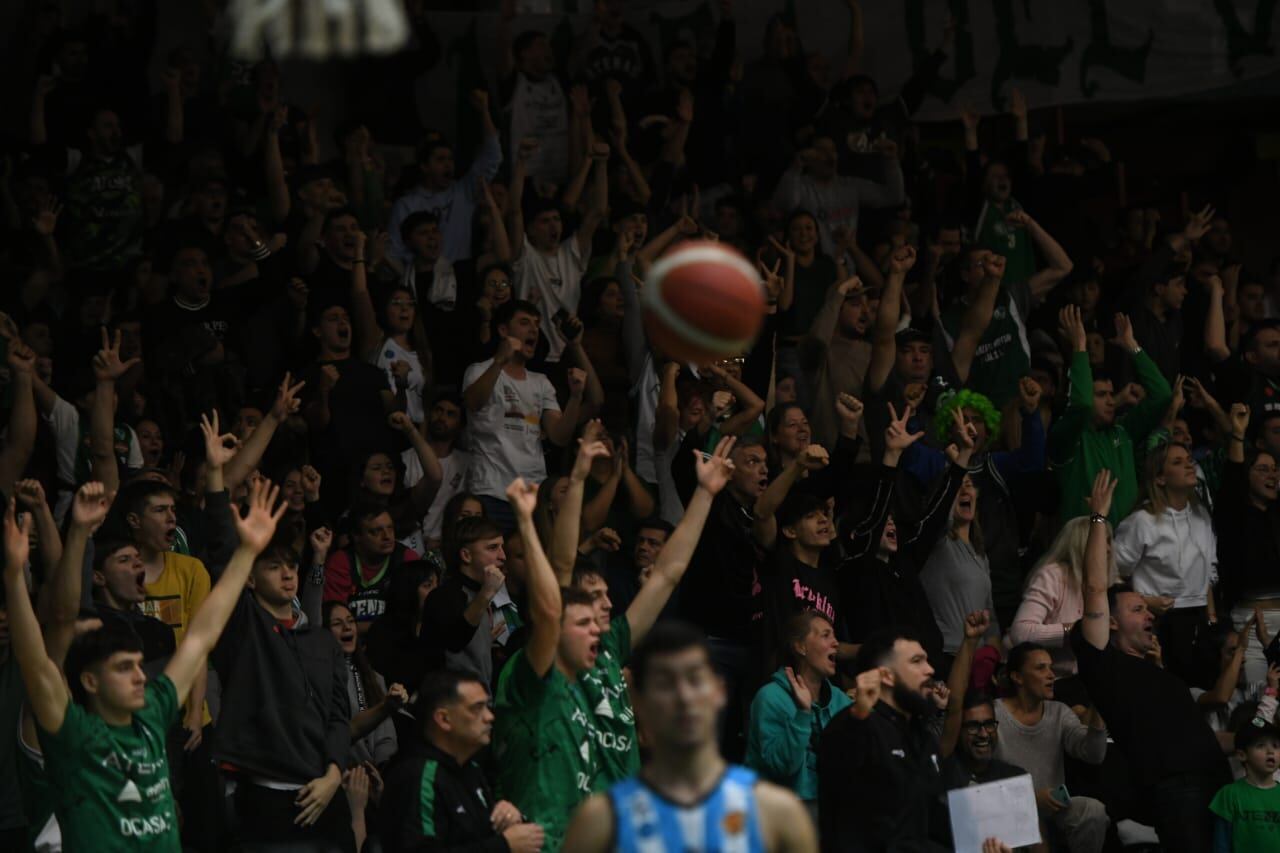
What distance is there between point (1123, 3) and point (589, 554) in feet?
29.2

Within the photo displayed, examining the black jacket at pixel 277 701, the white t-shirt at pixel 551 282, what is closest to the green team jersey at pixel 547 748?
the black jacket at pixel 277 701

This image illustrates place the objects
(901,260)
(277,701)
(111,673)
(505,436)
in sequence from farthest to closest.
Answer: (901,260)
(505,436)
(277,701)
(111,673)

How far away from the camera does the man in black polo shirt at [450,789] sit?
7.08 m

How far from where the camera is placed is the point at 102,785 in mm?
6738

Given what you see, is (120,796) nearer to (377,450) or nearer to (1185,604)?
(377,450)

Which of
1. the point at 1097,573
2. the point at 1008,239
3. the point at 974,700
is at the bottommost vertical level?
the point at 974,700

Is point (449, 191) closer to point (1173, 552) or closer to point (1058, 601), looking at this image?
point (1058, 601)

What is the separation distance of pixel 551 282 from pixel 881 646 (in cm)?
569

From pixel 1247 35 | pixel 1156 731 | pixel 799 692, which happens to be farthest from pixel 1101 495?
pixel 1247 35

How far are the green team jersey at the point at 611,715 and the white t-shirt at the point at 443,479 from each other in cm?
367

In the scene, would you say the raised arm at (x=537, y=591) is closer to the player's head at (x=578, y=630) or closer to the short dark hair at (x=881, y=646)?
the player's head at (x=578, y=630)

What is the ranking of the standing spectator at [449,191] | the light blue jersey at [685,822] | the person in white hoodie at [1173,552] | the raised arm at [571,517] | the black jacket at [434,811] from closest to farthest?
the light blue jersey at [685,822], the black jacket at [434,811], the raised arm at [571,517], the person in white hoodie at [1173,552], the standing spectator at [449,191]

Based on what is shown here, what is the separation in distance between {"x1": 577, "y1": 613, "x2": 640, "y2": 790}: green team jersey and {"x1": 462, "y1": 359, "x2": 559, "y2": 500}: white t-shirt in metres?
3.72

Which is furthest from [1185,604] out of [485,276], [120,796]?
[120,796]
